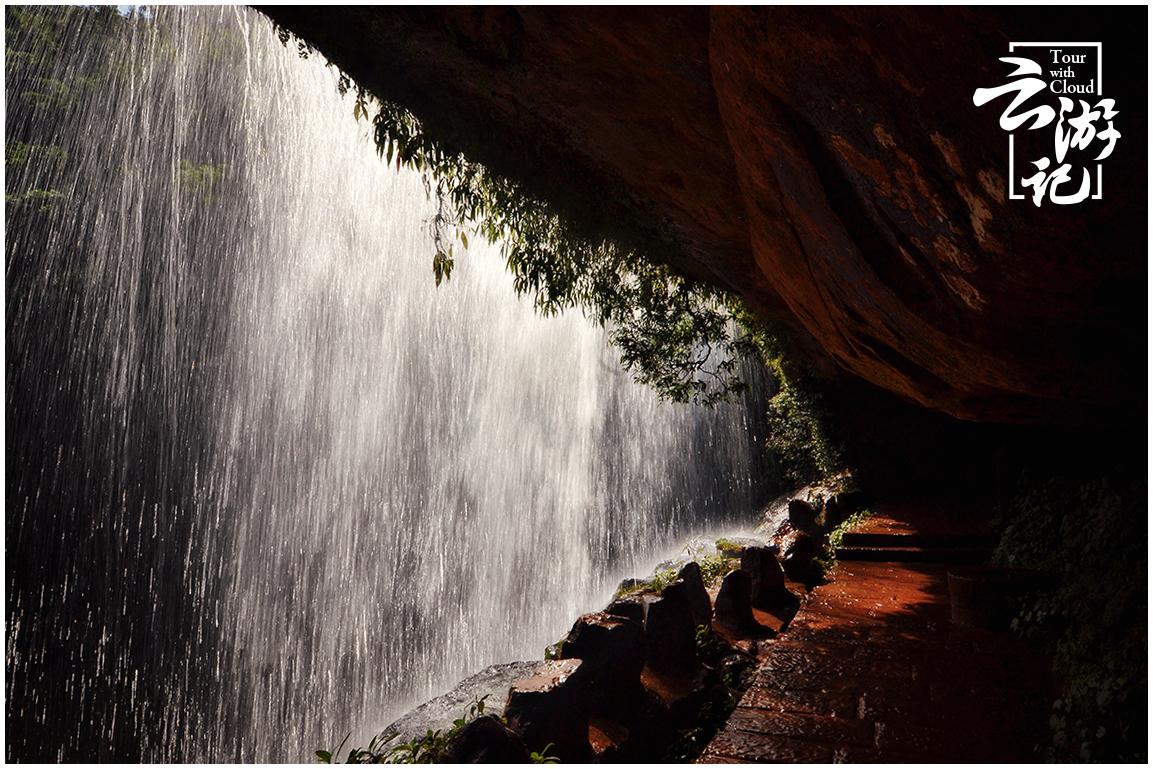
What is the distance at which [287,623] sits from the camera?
13.5 m

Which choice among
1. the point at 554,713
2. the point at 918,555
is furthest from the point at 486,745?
the point at 918,555

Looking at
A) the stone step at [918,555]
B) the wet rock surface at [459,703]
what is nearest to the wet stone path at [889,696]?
the stone step at [918,555]

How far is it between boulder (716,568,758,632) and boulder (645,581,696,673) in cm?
109

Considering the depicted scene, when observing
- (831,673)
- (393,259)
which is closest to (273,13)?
(831,673)

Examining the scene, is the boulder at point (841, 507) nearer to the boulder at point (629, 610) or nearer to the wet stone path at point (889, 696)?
the wet stone path at point (889, 696)

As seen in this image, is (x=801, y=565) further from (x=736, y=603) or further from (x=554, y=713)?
(x=554, y=713)

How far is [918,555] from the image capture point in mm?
6637

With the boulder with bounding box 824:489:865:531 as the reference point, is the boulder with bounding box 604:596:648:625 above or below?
above

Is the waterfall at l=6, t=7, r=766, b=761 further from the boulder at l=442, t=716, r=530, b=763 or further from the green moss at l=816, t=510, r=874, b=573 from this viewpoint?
the boulder at l=442, t=716, r=530, b=763

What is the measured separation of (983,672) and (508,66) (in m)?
4.66

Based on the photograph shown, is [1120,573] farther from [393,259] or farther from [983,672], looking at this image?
[393,259]

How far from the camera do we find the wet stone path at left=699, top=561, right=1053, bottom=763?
2.79m

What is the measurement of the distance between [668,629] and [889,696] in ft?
3.75

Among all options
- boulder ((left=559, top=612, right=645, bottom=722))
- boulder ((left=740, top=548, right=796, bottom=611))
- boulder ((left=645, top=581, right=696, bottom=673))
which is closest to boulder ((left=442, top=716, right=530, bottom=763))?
boulder ((left=559, top=612, right=645, bottom=722))
